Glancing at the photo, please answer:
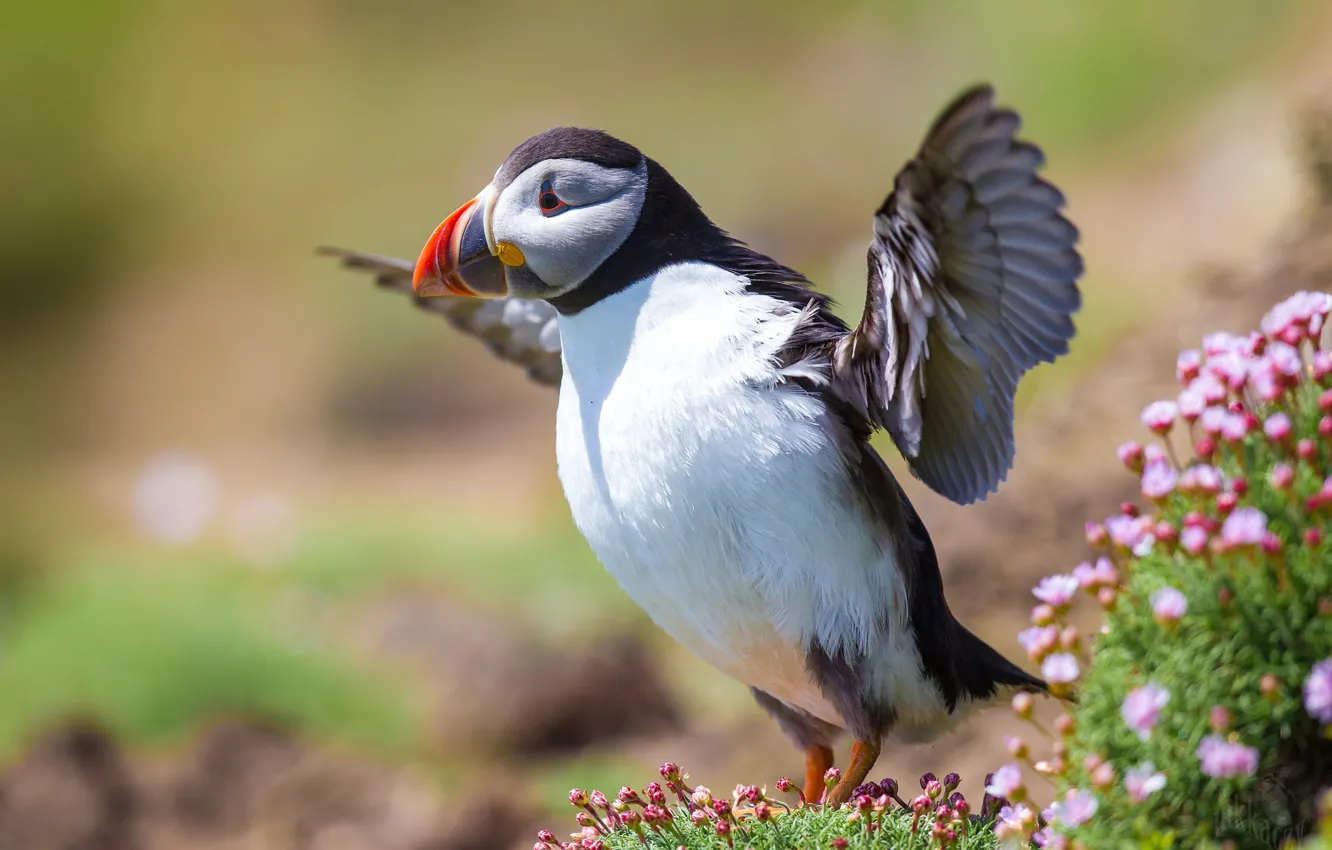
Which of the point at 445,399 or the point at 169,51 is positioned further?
the point at 169,51

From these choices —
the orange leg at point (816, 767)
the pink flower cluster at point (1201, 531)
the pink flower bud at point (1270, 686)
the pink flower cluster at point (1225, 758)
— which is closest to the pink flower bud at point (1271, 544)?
the pink flower cluster at point (1201, 531)

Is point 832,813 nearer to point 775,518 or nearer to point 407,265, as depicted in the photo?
point 775,518

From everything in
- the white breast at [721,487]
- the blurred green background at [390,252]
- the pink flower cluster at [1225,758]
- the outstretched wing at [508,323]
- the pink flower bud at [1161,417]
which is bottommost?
the pink flower cluster at [1225,758]

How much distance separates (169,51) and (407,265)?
1493 centimetres

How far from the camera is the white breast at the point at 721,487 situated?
11.5 feet

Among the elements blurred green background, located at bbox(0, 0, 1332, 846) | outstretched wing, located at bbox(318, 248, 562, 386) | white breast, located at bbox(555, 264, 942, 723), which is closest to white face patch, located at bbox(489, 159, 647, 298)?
white breast, located at bbox(555, 264, 942, 723)

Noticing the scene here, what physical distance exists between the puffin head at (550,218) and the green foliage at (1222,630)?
1651mm

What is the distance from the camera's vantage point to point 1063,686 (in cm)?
260

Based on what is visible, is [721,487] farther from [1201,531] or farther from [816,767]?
[1201,531]

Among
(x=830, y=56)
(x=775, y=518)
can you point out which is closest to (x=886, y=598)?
(x=775, y=518)

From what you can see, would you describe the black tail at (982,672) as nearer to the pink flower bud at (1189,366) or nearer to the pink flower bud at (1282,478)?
the pink flower bud at (1189,366)

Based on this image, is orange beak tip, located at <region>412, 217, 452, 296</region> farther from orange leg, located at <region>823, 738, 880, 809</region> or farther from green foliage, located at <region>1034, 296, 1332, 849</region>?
green foliage, located at <region>1034, 296, 1332, 849</region>

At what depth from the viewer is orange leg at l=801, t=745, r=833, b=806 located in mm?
4023

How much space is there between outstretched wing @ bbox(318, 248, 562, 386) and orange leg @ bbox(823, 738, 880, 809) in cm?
188
